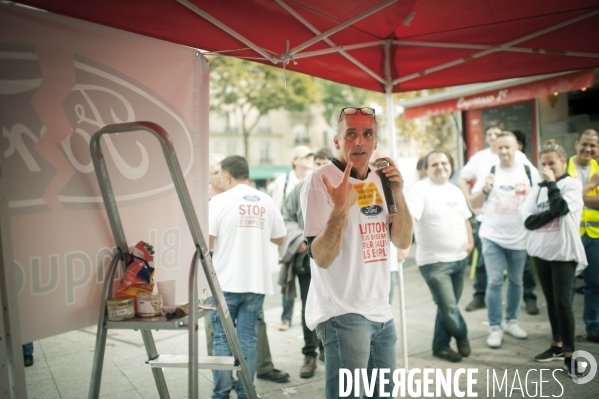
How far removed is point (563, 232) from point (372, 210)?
2450mm

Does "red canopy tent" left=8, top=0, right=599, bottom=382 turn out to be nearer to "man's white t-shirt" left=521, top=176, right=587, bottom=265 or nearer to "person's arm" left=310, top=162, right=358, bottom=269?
"man's white t-shirt" left=521, top=176, right=587, bottom=265

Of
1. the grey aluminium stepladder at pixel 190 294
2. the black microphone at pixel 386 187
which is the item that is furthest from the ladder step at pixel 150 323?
the black microphone at pixel 386 187

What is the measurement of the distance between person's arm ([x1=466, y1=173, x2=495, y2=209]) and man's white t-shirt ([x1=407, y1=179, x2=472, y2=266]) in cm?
71

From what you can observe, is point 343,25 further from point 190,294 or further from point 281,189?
point 281,189

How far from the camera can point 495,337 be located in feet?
15.5

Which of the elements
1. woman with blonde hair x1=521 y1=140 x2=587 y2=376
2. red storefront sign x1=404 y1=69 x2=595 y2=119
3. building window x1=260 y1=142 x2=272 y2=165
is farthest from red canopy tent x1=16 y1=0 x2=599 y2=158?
building window x1=260 y1=142 x2=272 y2=165

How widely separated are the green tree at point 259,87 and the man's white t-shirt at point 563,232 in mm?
20417

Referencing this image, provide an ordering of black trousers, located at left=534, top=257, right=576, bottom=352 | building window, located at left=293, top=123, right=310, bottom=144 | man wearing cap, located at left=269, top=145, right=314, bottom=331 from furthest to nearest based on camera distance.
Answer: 1. building window, located at left=293, top=123, right=310, bottom=144
2. man wearing cap, located at left=269, top=145, right=314, bottom=331
3. black trousers, located at left=534, top=257, right=576, bottom=352

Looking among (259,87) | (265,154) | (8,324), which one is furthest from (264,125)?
(8,324)

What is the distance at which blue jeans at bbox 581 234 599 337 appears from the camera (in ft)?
15.3

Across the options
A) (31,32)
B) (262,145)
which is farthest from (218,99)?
(31,32)

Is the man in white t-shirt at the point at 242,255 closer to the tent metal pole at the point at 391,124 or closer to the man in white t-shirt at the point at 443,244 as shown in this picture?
the tent metal pole at the point at 391,124

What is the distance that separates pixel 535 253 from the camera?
4.22 meters

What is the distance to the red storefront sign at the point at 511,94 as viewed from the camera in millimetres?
5863
